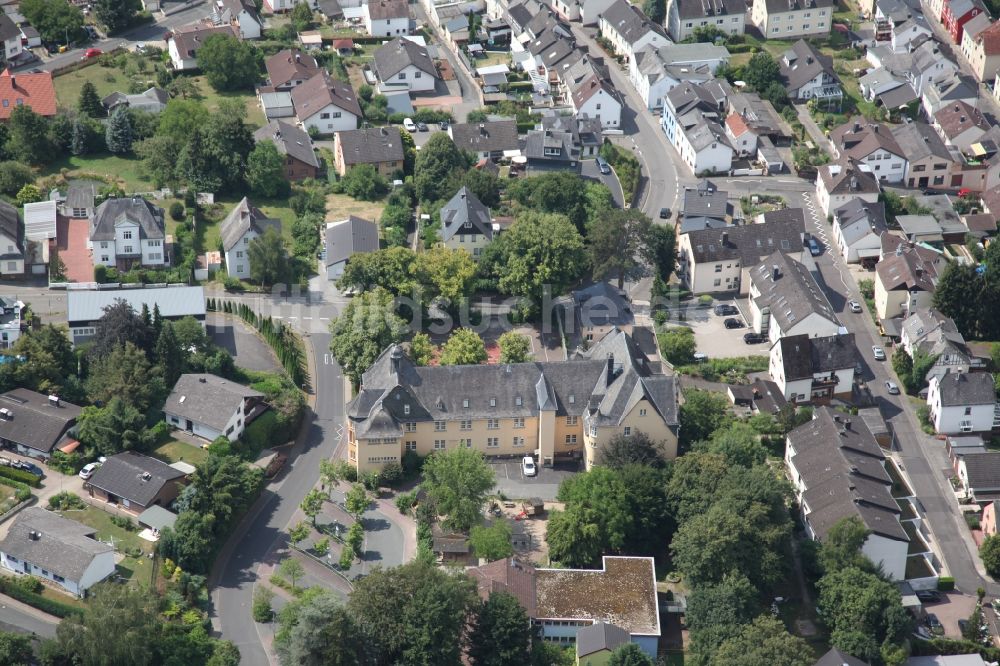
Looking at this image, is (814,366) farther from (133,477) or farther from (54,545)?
(54,545)

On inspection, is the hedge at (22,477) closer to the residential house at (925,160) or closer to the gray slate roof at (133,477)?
the gray slate roof at (133,477)

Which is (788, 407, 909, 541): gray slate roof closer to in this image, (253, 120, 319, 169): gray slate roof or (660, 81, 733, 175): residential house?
(660, 81, 733, 175): residential house

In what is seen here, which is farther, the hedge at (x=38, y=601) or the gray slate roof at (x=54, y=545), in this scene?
the gray slate roof at (x=54, y=545)

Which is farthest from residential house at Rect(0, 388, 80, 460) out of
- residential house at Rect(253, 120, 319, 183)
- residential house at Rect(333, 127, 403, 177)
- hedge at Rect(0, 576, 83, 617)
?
residential house at Rect(333, 127, 403, 177)

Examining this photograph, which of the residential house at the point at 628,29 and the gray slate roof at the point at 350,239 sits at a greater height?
the residential house at the point at 628,29

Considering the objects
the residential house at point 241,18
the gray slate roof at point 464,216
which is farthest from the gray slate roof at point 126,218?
the residential house at point 241,18

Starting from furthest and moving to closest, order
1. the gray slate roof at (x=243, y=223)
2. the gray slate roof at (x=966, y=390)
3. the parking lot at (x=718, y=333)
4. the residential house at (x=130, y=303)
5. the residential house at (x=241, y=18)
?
the residential house at (x=241, y=18) → the gray slate roof at (x=243, y=223) → the parking lot at (x=718, y=333) → the residential house at (x=130, y=303) → the gray slate roof at (x=966, y=390)

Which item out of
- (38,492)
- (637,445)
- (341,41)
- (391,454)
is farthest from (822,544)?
(341,41)

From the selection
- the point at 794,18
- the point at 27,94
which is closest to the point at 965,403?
Result: the point at 794,18
